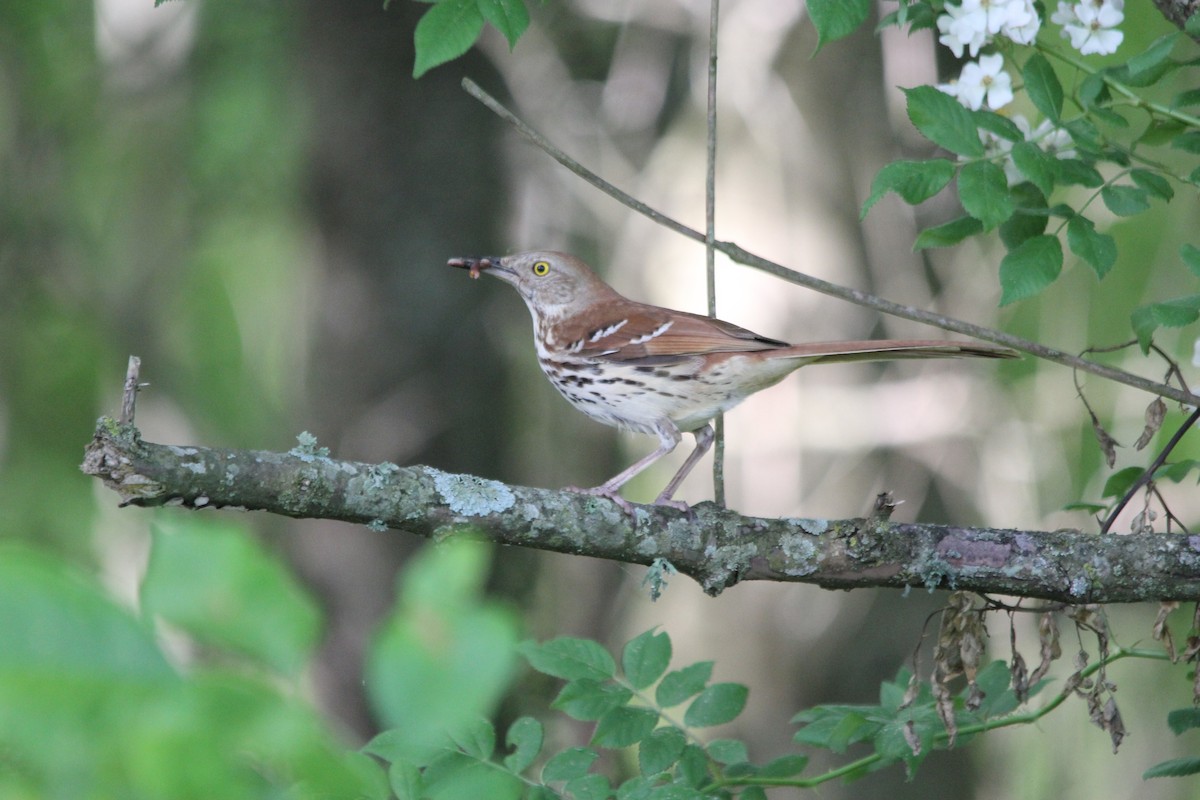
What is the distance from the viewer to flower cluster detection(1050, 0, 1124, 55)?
268 cm

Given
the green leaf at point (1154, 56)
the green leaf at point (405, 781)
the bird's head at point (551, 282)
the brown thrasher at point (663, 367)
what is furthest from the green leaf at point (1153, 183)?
the bird's head at point (551, 282)

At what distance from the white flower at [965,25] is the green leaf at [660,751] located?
1735mm

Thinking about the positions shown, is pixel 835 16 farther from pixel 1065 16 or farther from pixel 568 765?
pixel 568 765

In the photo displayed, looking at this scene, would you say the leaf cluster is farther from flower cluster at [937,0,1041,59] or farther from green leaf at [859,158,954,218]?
flower cluster at [937,0,1041,59]

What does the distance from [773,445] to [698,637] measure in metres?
1.22

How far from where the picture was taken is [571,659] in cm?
259

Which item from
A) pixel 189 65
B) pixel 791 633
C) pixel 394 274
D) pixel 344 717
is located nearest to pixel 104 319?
pixel 189 65

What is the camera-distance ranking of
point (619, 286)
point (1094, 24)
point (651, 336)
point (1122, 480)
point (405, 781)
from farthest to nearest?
point (619, 286)
point (651, 336)
point (1122, 480)
point (1094, 24)
point (405, 781)

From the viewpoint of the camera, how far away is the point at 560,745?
6031 millimetres

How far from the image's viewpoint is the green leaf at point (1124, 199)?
8.18ft

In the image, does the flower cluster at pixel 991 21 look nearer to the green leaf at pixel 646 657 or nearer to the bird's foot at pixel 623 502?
the bird's foot at pixel 623 502

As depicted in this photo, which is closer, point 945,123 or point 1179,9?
point 945,123

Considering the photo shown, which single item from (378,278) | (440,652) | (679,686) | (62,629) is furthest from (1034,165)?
(378,278)

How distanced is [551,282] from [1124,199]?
2.39 meters
